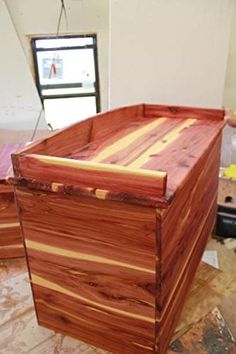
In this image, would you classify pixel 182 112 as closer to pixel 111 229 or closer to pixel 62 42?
pixel 111 229

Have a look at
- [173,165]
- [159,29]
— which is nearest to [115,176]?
[173,165]

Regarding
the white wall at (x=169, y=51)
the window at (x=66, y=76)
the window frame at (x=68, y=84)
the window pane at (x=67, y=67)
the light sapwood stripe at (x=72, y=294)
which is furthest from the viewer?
the window pane at (x=67, y=67)

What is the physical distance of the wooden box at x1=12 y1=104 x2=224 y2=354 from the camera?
0.96m

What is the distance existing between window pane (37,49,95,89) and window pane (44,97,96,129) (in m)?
0.25

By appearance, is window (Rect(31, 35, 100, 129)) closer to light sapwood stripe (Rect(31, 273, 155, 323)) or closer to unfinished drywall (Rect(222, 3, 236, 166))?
unfinished drywall (Rect(222, 3, 236, 166))

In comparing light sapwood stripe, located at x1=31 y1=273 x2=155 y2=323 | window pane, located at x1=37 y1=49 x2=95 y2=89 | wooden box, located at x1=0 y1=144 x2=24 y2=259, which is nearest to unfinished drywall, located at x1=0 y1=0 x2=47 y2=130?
window pane, located at x1=37 y1=49 x2=95 y2=89

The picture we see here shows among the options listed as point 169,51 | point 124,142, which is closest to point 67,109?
point 169,51

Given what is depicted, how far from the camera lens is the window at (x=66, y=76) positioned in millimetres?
4203

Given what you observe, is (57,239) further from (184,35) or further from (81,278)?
(184,35)

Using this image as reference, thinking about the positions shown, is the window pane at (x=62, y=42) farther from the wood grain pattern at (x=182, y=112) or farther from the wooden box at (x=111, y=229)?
the wooden box at (x=111, y=229)

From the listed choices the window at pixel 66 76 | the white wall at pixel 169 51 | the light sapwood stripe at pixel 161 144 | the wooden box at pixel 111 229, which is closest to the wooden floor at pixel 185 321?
the wooden box at pixel 111 229

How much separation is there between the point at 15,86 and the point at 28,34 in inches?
44.5

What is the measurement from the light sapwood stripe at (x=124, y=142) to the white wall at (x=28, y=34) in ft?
5.58

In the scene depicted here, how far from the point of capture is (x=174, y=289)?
1.24m
